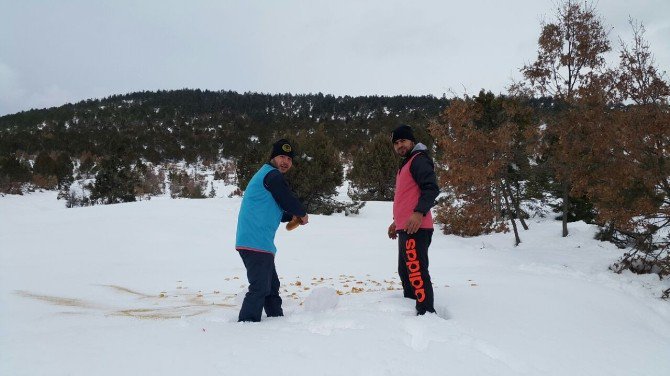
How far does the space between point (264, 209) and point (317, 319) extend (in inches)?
43.0

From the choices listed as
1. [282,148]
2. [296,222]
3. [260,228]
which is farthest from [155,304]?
[282,148]

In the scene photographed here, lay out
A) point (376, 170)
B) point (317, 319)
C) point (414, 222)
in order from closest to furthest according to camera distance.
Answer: point (317, 319) < point (414, 222) < point (376, 170)

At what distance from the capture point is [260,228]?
12.2 ft

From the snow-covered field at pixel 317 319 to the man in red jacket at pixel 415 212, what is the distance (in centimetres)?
26

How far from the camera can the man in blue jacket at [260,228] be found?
3617mm

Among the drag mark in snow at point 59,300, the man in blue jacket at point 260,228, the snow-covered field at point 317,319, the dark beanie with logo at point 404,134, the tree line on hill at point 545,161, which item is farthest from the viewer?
the tree line on hill at point 545,161

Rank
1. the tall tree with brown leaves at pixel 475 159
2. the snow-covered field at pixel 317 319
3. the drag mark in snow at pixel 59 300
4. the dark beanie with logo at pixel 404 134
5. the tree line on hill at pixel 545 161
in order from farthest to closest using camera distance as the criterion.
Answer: the tall tree with brown leaves at pixel 475 159 → the tree line on hill at pixel 545 161 → the drag mark in snow at pixel 59 300 → the dark beanie with logo at pixel 404 134 → the snow-covered field at pixel 317 319

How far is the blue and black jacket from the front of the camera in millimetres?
3699

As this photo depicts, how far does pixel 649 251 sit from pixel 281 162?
6438mm

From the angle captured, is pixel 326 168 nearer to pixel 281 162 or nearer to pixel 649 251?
pixel 649 251

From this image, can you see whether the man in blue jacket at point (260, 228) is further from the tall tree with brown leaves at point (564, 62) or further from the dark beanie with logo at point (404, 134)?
the tall tree with brown leaves at point (564, 62)

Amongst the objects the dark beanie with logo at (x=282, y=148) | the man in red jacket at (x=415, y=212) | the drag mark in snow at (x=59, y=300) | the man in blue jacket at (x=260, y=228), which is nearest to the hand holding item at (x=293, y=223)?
the man in blue jacket at (x=260, y=228)

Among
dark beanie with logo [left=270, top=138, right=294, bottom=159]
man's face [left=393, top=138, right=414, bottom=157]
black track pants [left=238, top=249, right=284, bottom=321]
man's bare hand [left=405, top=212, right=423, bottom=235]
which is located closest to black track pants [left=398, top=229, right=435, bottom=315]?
man's bare hand [left=405, top=212, right=423, bottom=235]

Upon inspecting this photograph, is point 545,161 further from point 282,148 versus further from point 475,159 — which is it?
point 282,148
